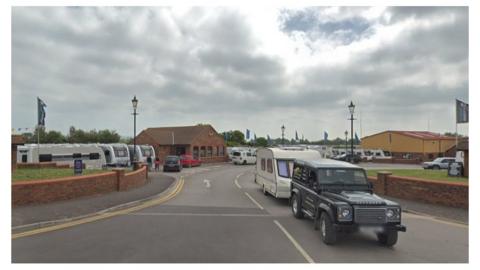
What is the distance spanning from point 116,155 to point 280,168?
85.5 ft

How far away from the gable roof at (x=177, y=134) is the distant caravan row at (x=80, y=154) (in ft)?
49.5

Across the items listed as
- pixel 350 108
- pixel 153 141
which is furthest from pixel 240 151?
pixel 350 108

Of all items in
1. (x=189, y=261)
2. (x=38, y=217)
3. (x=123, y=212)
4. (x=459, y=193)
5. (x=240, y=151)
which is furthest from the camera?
(x=240, y=151)

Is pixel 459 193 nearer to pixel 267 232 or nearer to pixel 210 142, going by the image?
pixel 267 232

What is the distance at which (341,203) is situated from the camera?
8570 mm

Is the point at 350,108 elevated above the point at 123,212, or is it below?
above

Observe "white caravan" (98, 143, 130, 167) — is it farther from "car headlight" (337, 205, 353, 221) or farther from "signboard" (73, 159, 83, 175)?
"car headlight" (337, 205, 353, 221)

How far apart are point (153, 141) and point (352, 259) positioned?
52.6m

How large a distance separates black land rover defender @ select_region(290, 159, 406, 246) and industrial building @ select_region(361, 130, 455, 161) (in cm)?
5423

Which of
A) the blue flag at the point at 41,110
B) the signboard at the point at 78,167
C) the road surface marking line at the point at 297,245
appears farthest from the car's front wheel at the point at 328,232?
the blue flag at the point at 41,110

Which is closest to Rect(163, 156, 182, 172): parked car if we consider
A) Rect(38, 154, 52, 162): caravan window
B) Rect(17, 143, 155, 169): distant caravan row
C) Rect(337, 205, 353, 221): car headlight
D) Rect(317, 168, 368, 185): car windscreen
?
Rect(17, 143, 155, 169): distant caravan row

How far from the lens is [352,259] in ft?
24.7

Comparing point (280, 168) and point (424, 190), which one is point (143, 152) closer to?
point (280, 168)

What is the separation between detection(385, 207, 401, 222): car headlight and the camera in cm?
835
